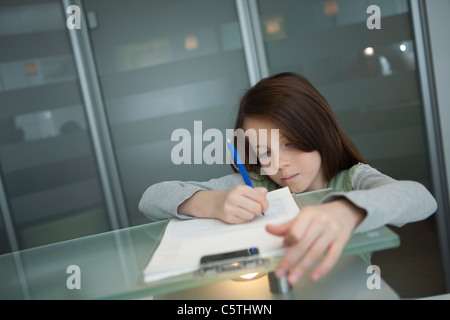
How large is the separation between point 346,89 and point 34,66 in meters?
1.86

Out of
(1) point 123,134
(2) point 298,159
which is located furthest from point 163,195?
(1) point 123,134

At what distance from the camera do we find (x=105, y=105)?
96.3 inches

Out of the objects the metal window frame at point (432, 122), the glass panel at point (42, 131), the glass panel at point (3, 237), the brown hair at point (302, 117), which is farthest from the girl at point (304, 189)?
the glass panel at point (3, 237)

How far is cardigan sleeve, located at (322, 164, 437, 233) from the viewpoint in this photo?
0.51 m

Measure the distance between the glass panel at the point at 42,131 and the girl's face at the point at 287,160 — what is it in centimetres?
164

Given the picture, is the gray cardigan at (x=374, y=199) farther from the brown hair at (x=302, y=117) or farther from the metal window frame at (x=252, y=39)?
the metal window frame at (x=252, y=39)

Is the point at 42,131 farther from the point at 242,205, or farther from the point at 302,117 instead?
the point at 242,205

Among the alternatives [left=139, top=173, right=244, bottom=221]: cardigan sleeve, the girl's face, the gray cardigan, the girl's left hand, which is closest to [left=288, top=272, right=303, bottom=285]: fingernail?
the girl's left hand

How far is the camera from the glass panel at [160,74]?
2406 millimetres

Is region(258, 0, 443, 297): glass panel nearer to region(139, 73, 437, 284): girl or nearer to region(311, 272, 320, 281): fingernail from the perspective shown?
region(139, 73, 437, 284): girl

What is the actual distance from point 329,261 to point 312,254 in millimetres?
20

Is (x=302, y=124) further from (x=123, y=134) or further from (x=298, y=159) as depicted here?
(x=123, y=134)

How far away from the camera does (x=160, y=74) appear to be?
2449 millimetres

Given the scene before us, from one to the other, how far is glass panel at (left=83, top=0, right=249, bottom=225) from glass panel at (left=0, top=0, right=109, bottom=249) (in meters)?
0.20
